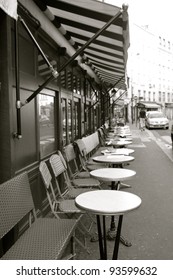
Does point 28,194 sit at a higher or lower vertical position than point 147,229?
higher

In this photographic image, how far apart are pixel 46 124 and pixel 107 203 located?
8.76ft

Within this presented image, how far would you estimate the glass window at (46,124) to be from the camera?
4.77m

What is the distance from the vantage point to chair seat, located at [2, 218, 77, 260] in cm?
238

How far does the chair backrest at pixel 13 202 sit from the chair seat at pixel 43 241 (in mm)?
161

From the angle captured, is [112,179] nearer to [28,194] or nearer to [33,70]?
[28,194]

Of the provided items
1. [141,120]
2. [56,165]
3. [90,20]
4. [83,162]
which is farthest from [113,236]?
[141,120]

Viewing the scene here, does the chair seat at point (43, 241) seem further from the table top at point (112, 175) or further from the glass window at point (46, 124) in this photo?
the glass window at point (46, 124)

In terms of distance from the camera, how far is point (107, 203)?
2691mm

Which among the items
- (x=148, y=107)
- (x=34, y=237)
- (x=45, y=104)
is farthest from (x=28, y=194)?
(x=148, y=107)

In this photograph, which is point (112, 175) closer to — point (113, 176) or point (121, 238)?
point (113, 176)

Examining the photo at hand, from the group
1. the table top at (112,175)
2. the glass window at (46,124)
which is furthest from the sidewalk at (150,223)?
the glass window at (46,124)

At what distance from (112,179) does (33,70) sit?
1796 mm

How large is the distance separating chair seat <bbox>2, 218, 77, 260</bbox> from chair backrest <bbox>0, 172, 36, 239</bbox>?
0.53 ft

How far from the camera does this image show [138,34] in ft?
151
